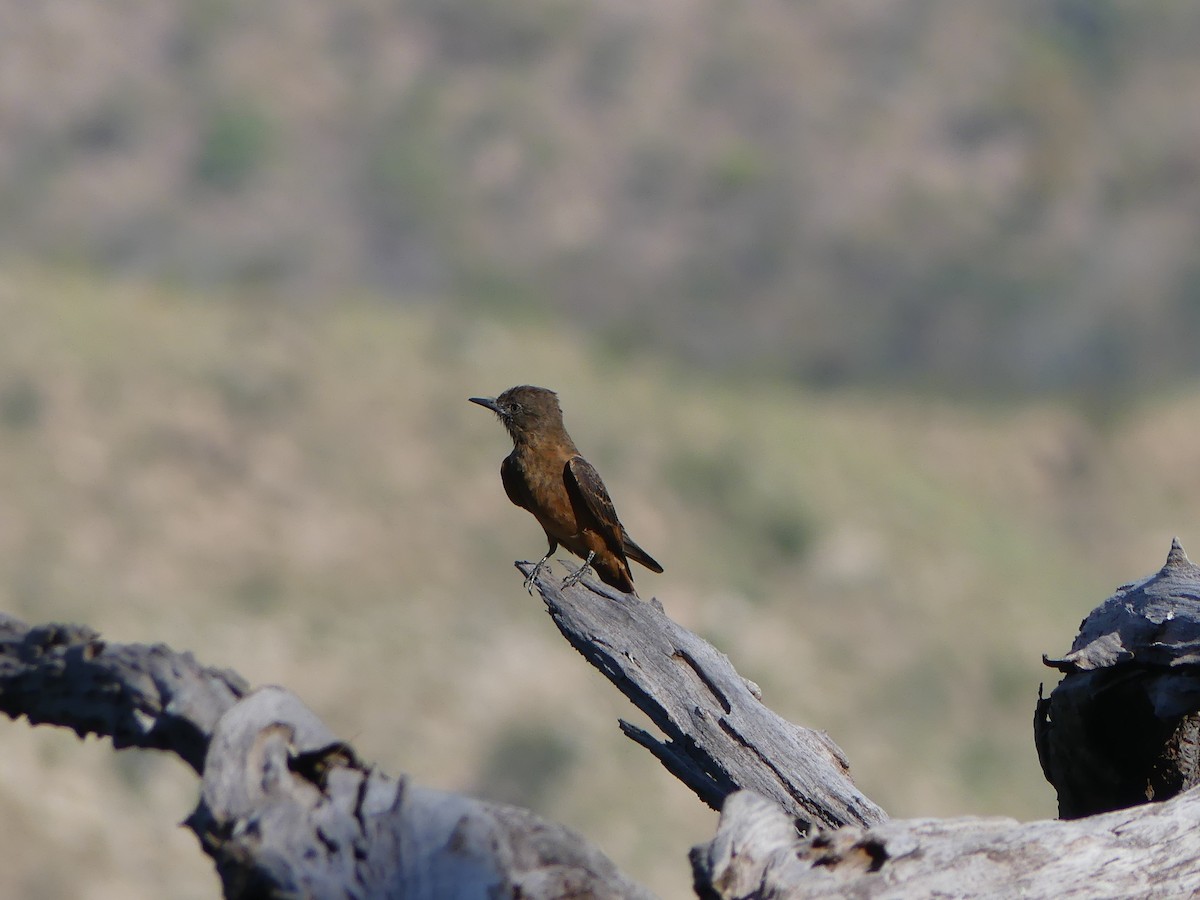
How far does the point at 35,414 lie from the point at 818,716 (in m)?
11.8

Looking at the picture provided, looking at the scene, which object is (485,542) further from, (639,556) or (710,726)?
(710,726)

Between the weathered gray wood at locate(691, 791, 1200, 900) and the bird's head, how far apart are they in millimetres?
3492

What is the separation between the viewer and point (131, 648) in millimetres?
3639

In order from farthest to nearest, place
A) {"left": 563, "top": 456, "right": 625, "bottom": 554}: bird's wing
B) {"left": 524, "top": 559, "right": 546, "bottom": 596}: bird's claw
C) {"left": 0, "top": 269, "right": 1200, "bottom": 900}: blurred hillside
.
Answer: {"left": 0, "top": 269, "right": 1200, "bottom": 900}: blurred hillside < {"left": 563, "top": 456, "right": 625, "bottom": 554}: bird's wing < {"left": 524, "top": 559, "right": 546, "bottom": 596}: bird's claw

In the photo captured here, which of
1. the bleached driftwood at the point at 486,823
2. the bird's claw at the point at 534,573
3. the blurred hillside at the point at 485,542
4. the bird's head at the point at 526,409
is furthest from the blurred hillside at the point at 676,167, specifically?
the bleached driftwood at the point at 486,823

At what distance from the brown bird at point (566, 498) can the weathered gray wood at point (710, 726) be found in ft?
5.69

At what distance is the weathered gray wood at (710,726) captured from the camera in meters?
4.66

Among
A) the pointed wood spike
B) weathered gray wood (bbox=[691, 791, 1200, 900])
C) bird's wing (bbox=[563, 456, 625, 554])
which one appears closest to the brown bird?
bird's wing (bbox=[563, 456, 625, 554])

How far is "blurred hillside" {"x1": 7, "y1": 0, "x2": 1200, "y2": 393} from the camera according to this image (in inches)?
1053

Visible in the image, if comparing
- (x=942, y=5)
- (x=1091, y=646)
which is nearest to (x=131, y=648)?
(x=1091, y=646)

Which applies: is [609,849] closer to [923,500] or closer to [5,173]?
[923,500]

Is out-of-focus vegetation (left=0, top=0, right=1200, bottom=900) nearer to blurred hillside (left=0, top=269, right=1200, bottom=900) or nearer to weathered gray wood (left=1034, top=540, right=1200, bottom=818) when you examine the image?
blurred hillside (left=0, top=269, right=1200, bottom=900)

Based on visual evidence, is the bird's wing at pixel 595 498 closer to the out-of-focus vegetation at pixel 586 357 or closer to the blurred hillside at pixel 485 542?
the blurred hillside at pixel 485 542

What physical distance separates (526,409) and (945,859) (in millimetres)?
3775
